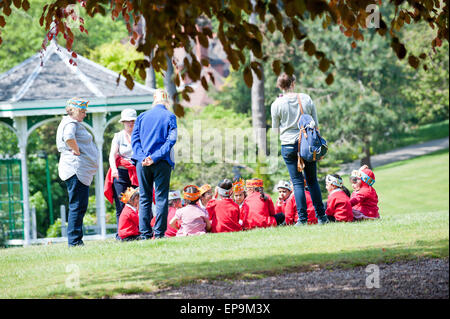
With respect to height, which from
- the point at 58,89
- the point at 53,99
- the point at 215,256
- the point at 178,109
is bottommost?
the point at 215,256

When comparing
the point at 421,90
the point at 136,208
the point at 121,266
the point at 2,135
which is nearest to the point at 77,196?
the point at 136,208

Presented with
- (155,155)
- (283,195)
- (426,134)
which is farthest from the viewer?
(426,134)

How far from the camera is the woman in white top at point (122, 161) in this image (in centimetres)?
976

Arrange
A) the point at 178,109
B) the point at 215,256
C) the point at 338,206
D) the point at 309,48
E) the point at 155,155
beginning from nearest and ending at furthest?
the point at 178,109, the point at 309,48, the point at 215,256, the point at 155,155, the point at 338,206

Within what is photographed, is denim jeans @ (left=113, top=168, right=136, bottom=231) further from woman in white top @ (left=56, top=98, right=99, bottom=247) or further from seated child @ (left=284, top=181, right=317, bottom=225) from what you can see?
seated child @ (left=284, top=181, right=317, bottom=225)

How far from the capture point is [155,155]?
28.9 feet

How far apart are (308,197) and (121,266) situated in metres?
3.62

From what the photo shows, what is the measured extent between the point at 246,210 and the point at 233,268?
3595mm

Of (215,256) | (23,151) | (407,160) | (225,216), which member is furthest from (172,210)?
(407,160)

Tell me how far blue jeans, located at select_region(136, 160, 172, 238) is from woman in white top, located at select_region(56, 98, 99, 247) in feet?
2.11

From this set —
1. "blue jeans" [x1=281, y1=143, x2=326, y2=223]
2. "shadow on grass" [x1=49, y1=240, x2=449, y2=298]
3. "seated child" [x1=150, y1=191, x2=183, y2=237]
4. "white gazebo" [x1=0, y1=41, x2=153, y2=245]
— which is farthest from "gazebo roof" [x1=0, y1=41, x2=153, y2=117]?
"shadow on grass" [x1=49, y1=240, x2=449, y2=298]

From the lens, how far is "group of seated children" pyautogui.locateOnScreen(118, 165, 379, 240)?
9594mm

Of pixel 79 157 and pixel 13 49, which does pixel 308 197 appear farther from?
pixel 13 49

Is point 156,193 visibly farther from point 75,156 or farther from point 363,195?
point 363,195
